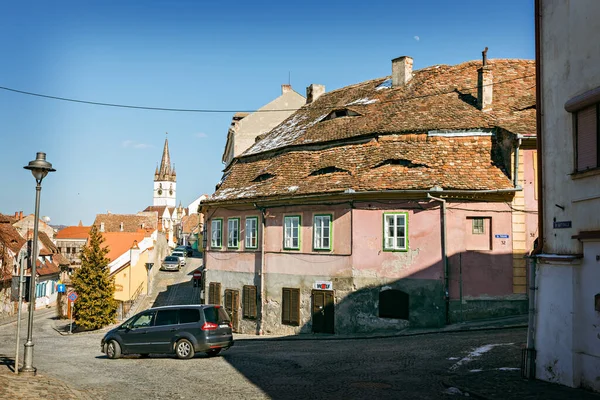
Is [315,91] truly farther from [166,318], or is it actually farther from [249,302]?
[166,318]

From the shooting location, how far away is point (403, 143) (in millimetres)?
26469

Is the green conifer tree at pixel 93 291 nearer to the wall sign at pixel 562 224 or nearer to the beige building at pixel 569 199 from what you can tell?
the beige building at pixel 569 199

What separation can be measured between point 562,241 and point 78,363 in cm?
1385

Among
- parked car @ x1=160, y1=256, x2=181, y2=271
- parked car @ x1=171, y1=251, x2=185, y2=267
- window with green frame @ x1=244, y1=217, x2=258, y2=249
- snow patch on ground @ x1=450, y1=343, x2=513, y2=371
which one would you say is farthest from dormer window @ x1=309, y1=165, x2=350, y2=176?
parked car @ x1=171, y1=251, x2=185, y2=267

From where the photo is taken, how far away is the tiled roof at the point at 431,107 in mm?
26484

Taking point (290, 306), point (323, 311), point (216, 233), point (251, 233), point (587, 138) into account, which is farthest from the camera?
point (216, 233)

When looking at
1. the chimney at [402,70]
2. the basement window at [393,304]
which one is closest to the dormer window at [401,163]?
the basement window at [393,304]

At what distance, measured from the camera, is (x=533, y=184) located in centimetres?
2469

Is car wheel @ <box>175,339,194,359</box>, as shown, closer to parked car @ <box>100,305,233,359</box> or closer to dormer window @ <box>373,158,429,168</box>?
parked car @ <box>100,305,233,359</box>

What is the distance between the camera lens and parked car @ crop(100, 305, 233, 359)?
18375 mm

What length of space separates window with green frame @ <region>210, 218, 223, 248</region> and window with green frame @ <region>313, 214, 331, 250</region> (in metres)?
6.95

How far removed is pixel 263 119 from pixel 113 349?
84.1 ft

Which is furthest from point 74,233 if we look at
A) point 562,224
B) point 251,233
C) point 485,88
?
point 562,224

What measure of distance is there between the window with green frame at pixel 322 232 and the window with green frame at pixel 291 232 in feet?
3.14
